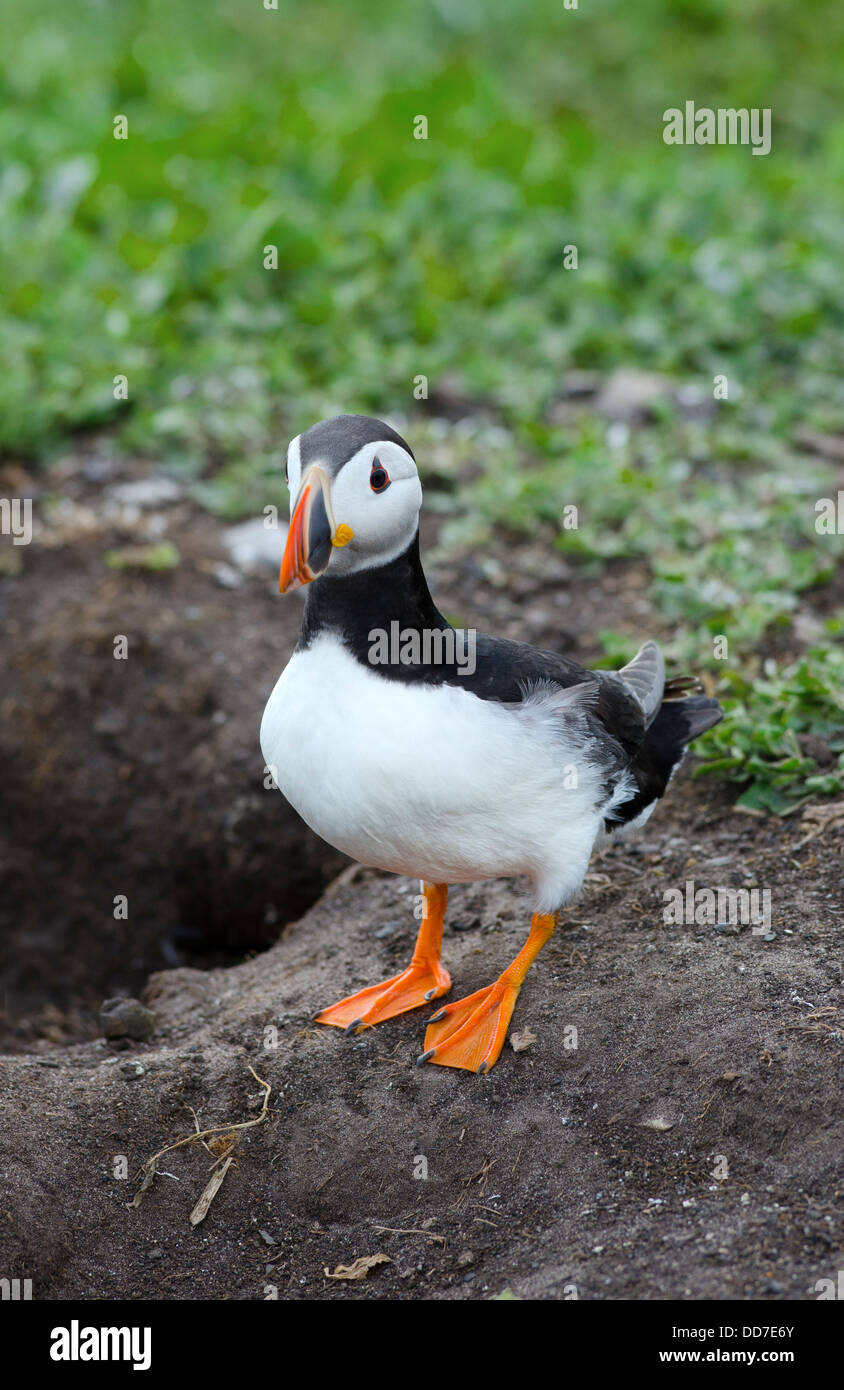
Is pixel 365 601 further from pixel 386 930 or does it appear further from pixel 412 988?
pixel 386 930

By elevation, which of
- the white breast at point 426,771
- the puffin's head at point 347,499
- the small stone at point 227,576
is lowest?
the white breast at point 426,771

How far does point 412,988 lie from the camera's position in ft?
13.2

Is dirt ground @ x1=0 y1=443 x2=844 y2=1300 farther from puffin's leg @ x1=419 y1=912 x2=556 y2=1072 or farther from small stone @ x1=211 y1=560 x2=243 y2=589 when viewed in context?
small stone @ x1=211 y1=560 x2=243 y2=589

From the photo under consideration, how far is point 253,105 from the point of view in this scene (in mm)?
9148

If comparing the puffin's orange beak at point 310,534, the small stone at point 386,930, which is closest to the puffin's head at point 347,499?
the puffin's orange beak at point 310,534

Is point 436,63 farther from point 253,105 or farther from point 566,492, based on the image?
point 566,492

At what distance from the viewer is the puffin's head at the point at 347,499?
3.07 meters

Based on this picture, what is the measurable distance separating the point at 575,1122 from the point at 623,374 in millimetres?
4752

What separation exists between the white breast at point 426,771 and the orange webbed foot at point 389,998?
1.73 feet

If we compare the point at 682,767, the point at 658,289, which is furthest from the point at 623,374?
the point at 682,767

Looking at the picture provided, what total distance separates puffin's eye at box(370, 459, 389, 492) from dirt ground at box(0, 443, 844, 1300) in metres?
1.55

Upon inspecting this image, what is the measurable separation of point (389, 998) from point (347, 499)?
1.57m

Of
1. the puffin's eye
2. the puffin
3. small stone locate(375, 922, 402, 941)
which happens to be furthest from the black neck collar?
small stone locate(375, 922, 402, 941)

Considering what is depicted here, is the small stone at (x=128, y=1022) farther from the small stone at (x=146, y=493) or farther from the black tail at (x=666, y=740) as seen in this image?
the small stone at (x=146, y=493)
